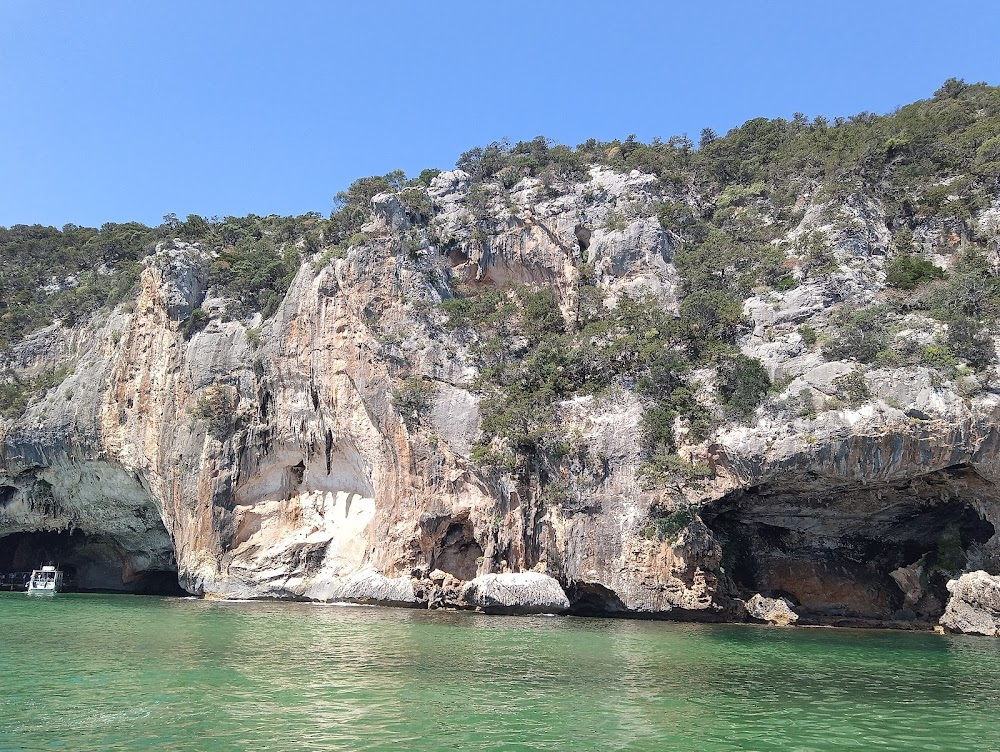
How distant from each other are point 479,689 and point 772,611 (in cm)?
1898

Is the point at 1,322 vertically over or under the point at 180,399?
over

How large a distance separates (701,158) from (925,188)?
1439cm

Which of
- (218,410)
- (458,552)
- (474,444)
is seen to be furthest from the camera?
(218,410)

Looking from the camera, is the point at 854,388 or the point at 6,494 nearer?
the point at 854,388

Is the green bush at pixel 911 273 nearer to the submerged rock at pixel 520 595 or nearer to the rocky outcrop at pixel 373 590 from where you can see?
the submerged rock at pixel 520 595

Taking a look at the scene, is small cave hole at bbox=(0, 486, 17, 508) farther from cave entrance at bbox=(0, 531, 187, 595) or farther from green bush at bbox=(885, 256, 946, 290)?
green bush at bbox=(885, 256, 946, 290)

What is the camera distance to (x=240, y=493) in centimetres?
3934

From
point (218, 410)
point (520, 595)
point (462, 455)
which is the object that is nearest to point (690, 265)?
point (462, 455)

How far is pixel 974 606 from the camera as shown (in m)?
25.6

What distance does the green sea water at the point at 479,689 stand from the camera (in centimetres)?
1016

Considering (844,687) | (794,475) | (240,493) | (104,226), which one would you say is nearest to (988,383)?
(794,475)

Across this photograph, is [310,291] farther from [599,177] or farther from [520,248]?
[599,177]

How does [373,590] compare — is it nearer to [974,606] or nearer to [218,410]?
[218,410]

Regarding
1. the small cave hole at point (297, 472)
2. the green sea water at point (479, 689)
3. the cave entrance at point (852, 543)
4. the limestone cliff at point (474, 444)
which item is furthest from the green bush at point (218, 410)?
→ the cave entrance at point (852, 543)
